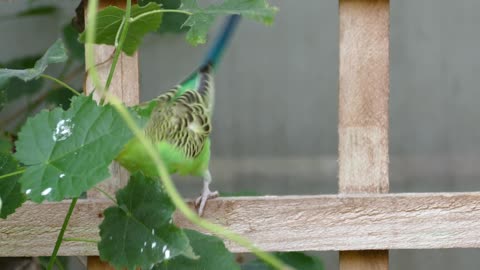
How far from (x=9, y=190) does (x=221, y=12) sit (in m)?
0.33

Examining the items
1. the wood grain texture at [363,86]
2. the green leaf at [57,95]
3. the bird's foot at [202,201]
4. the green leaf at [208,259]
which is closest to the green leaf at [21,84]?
the green leaf at [57,95]

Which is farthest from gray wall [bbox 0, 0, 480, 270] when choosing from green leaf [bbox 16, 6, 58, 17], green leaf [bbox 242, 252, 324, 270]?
green leaf [bbox 242, 252, 324, 270]

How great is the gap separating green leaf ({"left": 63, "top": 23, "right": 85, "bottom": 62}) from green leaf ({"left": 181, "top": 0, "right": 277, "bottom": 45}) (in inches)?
31.3

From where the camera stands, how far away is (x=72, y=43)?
181cm

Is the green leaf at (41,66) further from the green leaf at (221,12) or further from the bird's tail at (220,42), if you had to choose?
the bird's tail at (220,42)

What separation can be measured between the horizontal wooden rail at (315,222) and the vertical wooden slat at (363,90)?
56 mm

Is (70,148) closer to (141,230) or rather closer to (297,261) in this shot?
(141,230)

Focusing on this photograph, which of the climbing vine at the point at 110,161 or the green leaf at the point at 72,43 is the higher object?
the green leaf at the point at 72,43

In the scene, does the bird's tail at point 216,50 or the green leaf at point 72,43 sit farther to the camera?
the green leaf at point 72,43

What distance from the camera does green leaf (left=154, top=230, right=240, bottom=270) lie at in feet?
3.47

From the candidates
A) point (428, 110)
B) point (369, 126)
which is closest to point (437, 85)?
point (428, 110)

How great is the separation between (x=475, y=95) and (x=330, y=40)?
377 millimetres

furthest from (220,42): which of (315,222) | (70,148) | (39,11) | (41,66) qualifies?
(39,11)

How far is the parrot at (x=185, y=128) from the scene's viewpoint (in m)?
1.13
